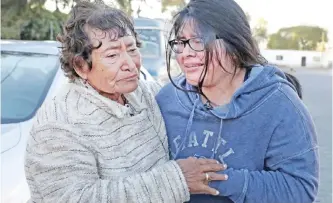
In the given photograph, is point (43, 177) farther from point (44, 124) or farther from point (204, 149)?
point (204, 149)

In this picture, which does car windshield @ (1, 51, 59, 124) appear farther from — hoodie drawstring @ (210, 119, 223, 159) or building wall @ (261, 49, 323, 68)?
building wall @ (261, 49, 323, 68)

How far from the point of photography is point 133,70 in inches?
72.4

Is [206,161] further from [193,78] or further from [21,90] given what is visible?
[21,90]

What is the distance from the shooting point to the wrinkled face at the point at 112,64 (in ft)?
5.82

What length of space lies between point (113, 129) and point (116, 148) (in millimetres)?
63

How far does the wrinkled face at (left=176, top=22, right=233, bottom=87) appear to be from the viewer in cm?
177

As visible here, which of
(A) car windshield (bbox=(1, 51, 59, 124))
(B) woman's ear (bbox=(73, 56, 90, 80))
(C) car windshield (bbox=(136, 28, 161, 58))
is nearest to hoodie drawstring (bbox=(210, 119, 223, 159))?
(B) woman's ear (bbox=(73, 56, 90, 80))

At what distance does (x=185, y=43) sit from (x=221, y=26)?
0.43 feet

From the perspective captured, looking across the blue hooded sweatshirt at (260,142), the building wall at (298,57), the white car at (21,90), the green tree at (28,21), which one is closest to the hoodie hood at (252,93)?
the blue hooded sweatshirt at (260,142)

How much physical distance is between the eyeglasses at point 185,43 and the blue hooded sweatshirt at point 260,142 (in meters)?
0.19

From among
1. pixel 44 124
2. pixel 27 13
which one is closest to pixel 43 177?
pixel 44 124

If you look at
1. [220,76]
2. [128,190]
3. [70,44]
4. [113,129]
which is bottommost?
[128,190]

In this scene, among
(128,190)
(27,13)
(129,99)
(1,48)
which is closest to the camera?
(128,190)

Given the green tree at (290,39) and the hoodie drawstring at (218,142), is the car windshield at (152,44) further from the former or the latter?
the green tree at (290,39)
